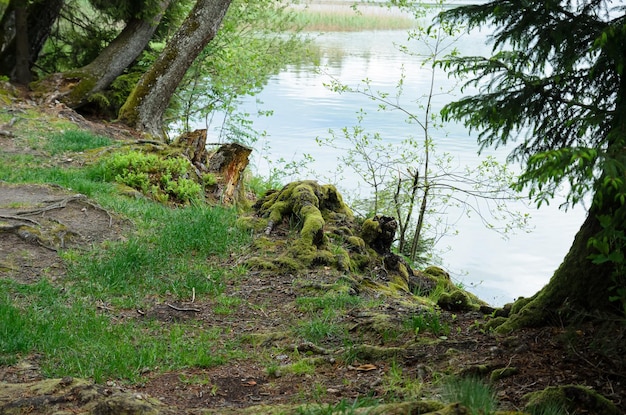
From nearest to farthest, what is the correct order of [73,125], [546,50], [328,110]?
1. [546,50]
2. [73,125]
3. [328,110]

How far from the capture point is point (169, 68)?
45.0 ft

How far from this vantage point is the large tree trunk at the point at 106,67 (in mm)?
14570

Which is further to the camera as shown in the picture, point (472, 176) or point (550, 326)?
point (472, 176)

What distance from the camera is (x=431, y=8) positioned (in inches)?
569

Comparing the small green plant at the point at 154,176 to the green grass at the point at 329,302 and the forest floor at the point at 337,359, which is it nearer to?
the forest floor at the point at 337,359

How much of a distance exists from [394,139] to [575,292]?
14.8 meters

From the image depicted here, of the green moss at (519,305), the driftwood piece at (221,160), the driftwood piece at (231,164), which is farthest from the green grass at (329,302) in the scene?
the driftwood piece at (231,164)

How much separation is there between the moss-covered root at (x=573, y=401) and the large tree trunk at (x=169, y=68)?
11190 millimetres

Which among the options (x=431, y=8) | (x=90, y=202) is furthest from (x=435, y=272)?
(x=431, y=8)

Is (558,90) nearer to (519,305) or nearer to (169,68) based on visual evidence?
(519,305)

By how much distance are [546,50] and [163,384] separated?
3109mm

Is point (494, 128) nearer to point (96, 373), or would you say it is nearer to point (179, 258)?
point (96, 373)

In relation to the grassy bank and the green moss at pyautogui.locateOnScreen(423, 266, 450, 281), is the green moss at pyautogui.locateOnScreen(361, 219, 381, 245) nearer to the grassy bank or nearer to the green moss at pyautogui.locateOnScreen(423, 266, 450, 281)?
the grassy bank

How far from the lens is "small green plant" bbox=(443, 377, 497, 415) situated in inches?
127
